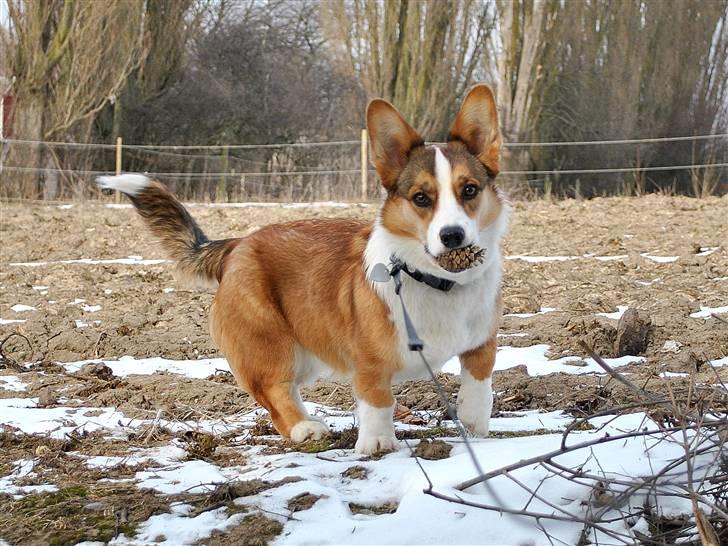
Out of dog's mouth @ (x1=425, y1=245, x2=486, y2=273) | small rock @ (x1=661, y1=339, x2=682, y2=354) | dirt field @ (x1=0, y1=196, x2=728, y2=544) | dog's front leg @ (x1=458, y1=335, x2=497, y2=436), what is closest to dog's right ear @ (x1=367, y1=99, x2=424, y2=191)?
dog's mouth @ (x1=425, y1=245, x2=486, y2=273)

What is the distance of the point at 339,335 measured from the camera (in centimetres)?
403

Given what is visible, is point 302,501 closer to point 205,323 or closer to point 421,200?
point 421,200

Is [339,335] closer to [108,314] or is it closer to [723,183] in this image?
[108,314]

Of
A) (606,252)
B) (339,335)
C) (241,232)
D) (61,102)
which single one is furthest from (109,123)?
(339,335)

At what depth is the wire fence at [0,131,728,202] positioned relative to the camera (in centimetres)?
2031

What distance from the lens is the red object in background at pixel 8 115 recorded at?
69.5ft

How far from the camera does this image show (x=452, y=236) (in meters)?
3.43

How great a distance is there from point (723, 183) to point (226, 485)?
2005 cm

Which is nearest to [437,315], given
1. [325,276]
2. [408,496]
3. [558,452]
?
[325,276]

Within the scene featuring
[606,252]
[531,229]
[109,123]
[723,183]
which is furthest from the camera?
[109,123]

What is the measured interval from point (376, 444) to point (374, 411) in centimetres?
14

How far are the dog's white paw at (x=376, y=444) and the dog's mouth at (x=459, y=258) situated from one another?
0.71m

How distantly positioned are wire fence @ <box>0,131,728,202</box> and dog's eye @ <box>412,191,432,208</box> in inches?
576

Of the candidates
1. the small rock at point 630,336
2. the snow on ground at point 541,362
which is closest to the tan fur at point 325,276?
the snow on ground at point 541,362
